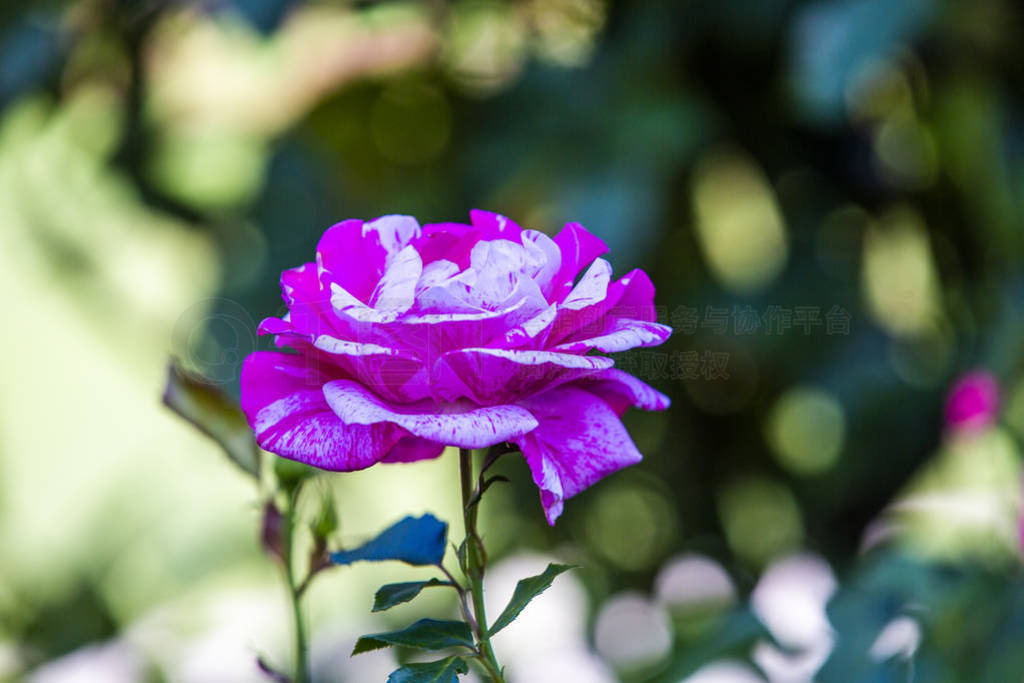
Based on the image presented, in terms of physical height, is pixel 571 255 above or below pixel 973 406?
above

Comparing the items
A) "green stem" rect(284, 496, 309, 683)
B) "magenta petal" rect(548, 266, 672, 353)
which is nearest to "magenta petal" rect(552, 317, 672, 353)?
"magenta petal" rect(548, 266, 672, 353)

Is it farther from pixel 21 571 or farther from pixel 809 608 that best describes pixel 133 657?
pixel 809 608

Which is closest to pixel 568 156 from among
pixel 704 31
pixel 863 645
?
pixel 704 31

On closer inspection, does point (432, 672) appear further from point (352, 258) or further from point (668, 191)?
point (668, 191)

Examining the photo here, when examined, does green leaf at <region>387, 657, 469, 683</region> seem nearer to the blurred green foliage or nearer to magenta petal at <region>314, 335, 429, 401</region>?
magenta petal at <region>314, 335, 429, 401</region>

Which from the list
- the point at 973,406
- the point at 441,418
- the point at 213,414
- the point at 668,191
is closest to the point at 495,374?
the point at 441,418

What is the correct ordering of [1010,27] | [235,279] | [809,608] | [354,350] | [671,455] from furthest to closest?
[671,455] → [235,279] → [1010,27] → [809,608] → [354,350]
